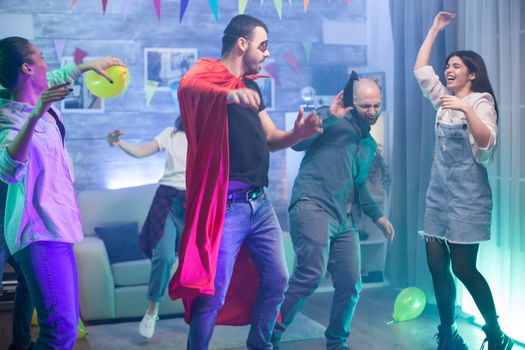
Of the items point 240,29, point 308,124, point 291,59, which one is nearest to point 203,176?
point 308,124

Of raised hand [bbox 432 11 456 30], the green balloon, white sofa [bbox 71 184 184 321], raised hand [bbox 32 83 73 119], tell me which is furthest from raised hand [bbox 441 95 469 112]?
white sofa [bbox 71 184 184 321]

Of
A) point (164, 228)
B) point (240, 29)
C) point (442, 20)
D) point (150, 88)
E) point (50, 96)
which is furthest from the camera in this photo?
point (150, 88)

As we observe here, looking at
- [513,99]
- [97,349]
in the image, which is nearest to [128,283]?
[97,349]

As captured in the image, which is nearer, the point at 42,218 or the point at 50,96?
the point at 50,96

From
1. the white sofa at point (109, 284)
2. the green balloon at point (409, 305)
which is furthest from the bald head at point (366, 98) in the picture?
the white sofa at point (109, 284)

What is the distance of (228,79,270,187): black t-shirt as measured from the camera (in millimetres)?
2752

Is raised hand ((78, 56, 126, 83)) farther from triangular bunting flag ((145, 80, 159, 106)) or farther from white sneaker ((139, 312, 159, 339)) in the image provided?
triangular bunting flag ((145, 80, 159, 106))

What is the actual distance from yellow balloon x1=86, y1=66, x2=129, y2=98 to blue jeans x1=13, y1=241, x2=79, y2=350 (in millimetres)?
1158

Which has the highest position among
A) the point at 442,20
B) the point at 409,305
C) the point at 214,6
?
the point at 214,6

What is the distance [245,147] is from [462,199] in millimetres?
1177

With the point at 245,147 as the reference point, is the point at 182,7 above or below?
above

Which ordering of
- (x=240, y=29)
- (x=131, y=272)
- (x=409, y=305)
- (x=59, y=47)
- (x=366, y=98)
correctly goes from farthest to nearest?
(x=59, y=47) → (x=131, y=272) → (x=409, y=305) → (x=366, y=98) → (x=240, y=29)

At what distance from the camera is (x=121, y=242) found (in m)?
4.66

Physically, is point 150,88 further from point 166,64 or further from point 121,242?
point 121,242
